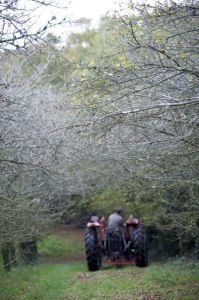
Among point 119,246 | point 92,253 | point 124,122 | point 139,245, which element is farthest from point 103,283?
point 124,122

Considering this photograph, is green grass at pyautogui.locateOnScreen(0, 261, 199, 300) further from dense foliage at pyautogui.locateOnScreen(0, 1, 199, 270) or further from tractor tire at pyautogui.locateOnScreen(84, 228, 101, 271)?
dense foliage at pyautogui.locateOnScreen(0, 1, 199, 270)

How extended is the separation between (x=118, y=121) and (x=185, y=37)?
157 centimetres

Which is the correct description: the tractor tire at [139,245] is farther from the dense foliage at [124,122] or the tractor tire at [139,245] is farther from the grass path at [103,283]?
the dense foliage at [124,122]

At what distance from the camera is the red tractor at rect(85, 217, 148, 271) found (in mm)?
13812

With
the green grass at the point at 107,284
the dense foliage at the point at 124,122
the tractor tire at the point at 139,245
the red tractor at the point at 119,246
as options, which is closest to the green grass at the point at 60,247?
the dense foliage at the point at 124,122

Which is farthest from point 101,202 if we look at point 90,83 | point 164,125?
point 90,83

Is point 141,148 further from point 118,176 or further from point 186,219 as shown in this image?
point 118,176

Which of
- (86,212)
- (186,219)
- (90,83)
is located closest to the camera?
(90,83)

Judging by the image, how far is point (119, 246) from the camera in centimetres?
1398

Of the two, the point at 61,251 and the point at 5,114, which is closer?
the point at 5,114

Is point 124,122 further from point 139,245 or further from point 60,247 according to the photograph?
point 60,247

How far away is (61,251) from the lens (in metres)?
21.0

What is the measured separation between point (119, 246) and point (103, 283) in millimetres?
2467

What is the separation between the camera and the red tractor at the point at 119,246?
13812mm
